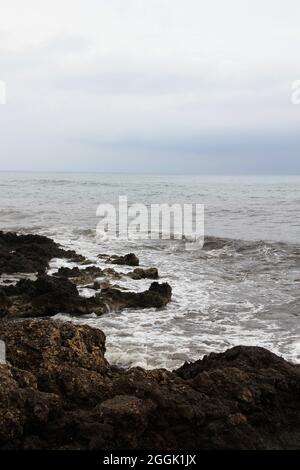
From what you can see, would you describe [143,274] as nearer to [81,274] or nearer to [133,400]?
[81,274]

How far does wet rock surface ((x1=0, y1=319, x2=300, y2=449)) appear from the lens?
3846 mm

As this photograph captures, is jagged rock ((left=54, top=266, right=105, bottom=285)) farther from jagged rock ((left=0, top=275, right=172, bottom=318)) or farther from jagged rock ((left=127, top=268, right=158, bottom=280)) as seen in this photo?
jagged rock ((left=0, top=275, right=172, bottom=318))

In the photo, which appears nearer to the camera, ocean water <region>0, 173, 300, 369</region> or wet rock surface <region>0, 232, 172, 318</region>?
ocean water <region>0, 173, 300, 369</region>

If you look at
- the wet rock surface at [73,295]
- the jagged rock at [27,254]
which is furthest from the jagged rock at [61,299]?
the jagged rock at [27,254]

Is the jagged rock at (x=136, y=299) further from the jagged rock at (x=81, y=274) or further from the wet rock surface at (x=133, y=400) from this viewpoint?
the wet rock surface at (x=133, y=400)

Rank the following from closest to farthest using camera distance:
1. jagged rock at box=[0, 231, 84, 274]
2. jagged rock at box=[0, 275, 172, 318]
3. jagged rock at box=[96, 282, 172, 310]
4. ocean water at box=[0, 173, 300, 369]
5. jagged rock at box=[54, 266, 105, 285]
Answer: ocean water at box=[0, 173, 300, 369], jagged rock at box=[0, 275, 172, 318], jagged rock at box=[96, 282, 172, 310], jagged rock at box=[54, 266, 105, 285], jagged rock at box=[0, 231, 84, 274]

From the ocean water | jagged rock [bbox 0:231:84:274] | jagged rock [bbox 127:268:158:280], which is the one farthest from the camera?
jagged rock [bbox 0:231:84:274]

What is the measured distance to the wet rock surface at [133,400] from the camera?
385 cm

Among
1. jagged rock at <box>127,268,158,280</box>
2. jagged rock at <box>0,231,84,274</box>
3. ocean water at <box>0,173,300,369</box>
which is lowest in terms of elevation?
ocean water at <box>0,173,300,369</box>

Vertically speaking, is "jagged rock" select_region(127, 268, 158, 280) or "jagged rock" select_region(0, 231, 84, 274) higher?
"jagged rock" select_region(0, 231, 84, 274)

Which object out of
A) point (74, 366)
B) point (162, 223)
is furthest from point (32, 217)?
point (74, 366)

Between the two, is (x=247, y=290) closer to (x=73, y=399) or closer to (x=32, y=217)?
(x=73, y=399)

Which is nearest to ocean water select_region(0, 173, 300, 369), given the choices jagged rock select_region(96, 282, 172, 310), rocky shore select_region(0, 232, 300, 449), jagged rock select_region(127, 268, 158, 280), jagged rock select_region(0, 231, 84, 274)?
jagged rock select_region(96, 282, 172, 310)

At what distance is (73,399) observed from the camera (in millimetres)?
4402
